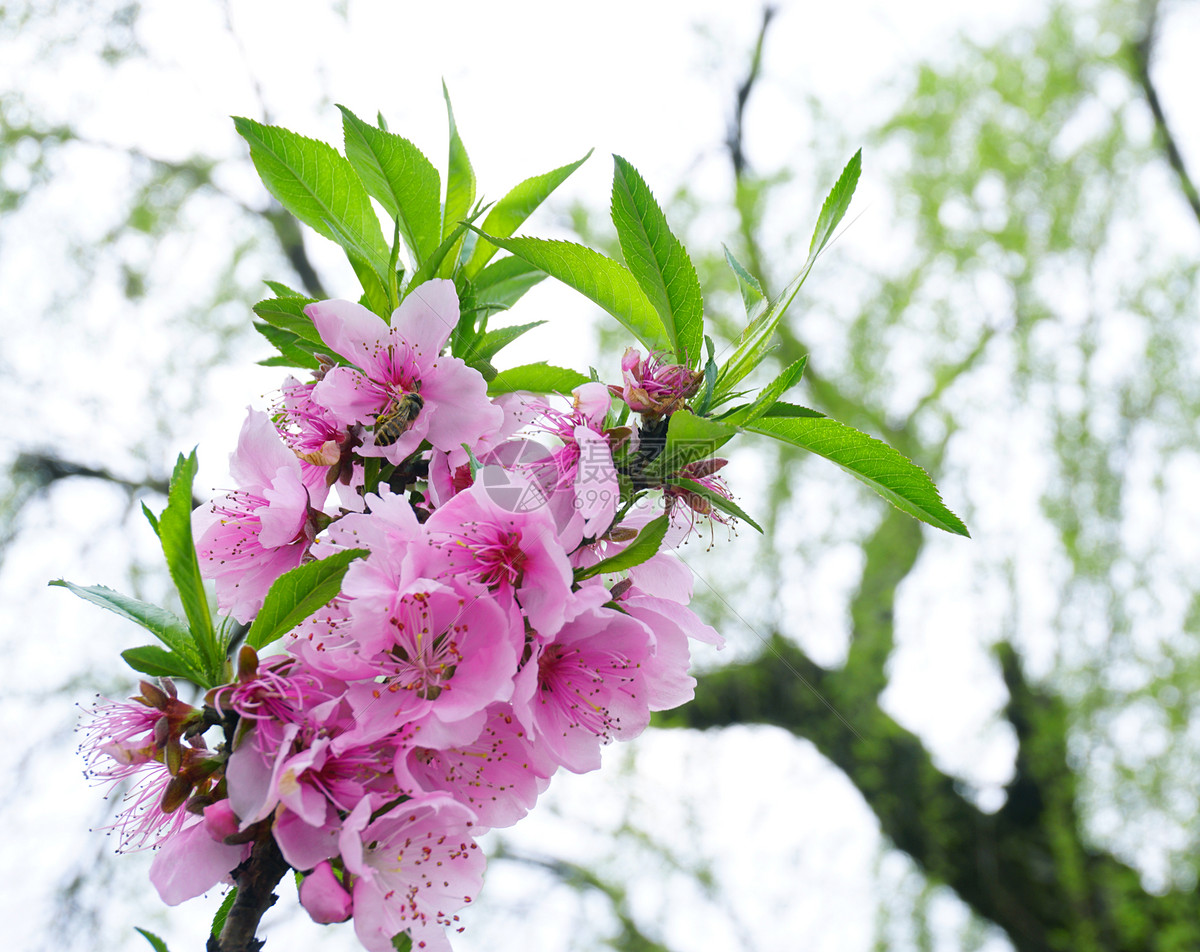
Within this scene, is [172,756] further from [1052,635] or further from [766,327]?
[1052,635]

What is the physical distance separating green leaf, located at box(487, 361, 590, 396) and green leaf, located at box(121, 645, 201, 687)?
1.20ft

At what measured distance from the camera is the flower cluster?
583 millimetres

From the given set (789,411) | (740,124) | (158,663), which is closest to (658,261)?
(789,411)

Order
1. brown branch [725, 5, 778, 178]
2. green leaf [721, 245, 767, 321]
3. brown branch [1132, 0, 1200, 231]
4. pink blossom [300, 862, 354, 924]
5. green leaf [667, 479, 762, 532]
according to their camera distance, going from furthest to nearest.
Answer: brown branch [725, 5, 778, 178] < brown branch [1132, 0, 1200, 231] < green leaf [721, 245, 767, 321] < green leaf [667, 479, 762, 532] < pink blossom [300, 862, 354, 924]

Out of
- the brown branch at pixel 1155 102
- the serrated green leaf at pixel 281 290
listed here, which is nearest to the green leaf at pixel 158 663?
the serrated green leaf at pixel 281 290

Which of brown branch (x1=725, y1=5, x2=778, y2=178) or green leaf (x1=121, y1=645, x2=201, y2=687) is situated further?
brown branch (x1=725, y1=5, x2=778, y2=178)

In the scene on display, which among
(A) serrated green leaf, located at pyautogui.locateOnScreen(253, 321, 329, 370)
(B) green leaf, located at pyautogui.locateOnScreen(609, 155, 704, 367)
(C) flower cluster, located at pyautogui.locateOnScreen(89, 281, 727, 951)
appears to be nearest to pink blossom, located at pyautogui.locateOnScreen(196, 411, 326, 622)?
(C) flower cluster, located at pyautogui.locateOnScreen(89, 281, 727, 951)

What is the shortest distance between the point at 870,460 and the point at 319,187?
0.57 m

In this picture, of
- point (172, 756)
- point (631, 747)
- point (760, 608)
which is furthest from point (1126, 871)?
point (172, 756)

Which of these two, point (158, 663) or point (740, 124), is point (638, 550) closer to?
point (158, 663)

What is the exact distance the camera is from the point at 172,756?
23.7 inches

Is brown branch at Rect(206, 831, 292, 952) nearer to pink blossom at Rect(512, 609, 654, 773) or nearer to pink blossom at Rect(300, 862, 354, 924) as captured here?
pink blossom at Rect(300, 862, 354, 924)

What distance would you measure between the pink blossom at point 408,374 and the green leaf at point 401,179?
0.43 feet

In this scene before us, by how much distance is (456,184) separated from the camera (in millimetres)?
911
